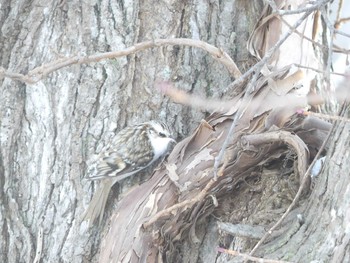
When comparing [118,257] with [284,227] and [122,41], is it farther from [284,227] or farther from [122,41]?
[122,41]

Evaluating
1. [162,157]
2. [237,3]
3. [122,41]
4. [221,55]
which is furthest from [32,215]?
[237,3]

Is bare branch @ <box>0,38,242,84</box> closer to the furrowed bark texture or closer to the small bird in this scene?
the furrowed bark texture

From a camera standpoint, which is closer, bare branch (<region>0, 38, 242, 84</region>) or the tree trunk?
bare branch (<region>0, 38, 242, 84</region>)

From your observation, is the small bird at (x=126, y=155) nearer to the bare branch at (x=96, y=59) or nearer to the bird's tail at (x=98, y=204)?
the bird's tail at (x=98, y=204)

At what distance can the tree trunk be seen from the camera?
1.89 m

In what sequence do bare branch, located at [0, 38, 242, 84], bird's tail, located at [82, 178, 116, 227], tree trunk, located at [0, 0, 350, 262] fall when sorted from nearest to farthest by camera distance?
1. bare branch, located at [0, 38, 242, 84]
2. tree trunk, located at [0, 0, 350, 262]
3. bird's tail, located at [82, 178, 116, 227]

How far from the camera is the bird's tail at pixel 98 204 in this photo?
2.00 m

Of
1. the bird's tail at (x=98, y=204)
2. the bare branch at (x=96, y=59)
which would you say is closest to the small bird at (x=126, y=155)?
the bird's tail at (x=98, y=204)

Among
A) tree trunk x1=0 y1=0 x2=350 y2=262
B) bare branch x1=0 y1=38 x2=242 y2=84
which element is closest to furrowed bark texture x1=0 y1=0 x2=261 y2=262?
tree trunk x1=0 y1=0 x2=350 y2=262

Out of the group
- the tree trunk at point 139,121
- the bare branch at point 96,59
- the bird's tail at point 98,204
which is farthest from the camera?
the bird's tail at point 98,204

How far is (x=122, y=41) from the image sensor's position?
2.10 meters

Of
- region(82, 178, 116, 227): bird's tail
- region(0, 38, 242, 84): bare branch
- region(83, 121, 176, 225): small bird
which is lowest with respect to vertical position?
region(82, 178, 116, 227): bird's tail

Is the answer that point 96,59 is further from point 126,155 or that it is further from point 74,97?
point 126,155

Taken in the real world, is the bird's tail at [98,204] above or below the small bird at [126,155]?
below
